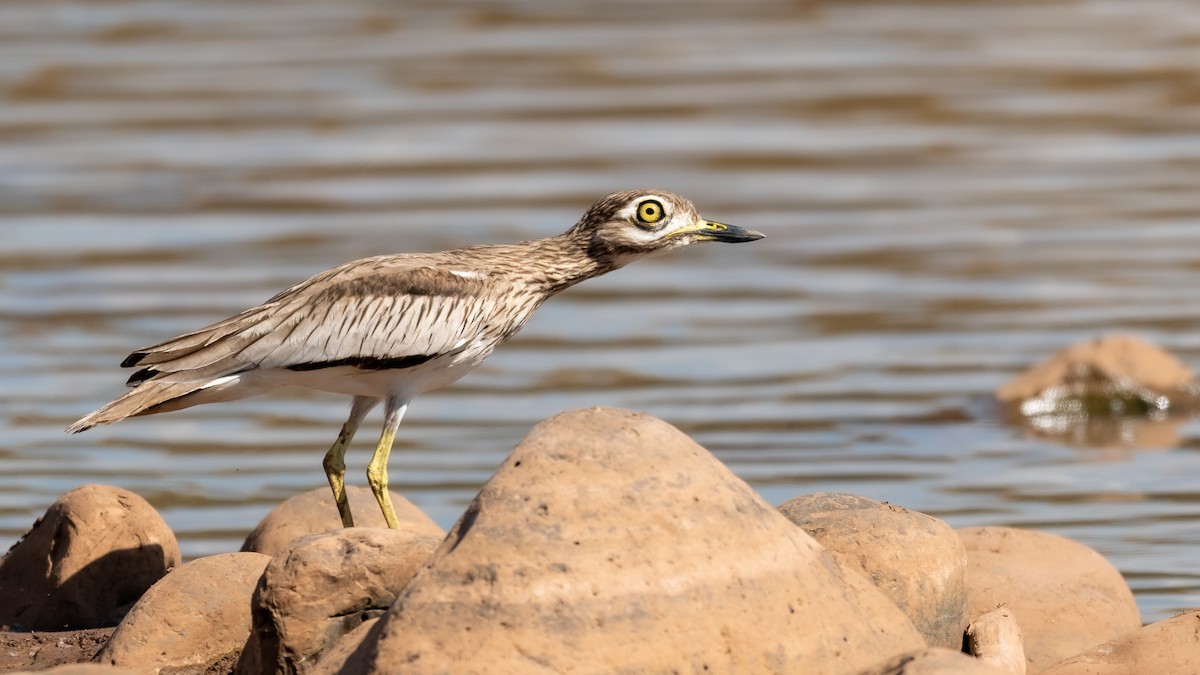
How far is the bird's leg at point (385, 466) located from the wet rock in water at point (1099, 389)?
5.39m

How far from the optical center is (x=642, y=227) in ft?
32.7

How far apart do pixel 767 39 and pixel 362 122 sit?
570 cm

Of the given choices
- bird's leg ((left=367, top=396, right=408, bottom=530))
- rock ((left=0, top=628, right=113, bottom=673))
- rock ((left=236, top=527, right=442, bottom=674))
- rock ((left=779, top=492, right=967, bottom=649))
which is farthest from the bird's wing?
rock ((left=779, top=492, right=967, bottom=649))

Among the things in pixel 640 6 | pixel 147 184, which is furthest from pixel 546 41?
pixel 147 184

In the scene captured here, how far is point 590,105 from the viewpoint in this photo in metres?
22.4

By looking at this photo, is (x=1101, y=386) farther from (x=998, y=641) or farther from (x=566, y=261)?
(x=998, y=641)

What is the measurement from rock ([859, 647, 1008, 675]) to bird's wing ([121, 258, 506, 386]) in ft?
10.9

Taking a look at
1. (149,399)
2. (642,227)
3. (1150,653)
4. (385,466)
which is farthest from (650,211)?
(1150,653)

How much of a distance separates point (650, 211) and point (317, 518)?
2.04 meters

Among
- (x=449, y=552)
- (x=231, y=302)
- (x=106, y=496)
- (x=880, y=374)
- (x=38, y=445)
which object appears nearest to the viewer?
(x=449, y=552)

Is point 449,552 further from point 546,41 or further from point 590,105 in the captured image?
point 546,41

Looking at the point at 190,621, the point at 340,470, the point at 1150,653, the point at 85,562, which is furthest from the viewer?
the point at 340,470

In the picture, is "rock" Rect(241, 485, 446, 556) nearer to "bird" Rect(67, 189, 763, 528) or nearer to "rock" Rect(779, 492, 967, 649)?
"bird" Rect(67, 189, 763, 528)

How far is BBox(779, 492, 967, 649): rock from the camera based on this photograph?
7.88m
